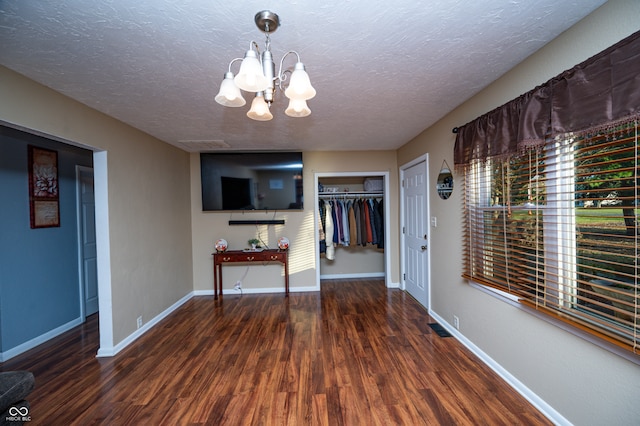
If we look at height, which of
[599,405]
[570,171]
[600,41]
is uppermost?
[600,41]

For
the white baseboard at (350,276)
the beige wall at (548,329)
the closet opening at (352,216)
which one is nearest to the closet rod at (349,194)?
the closet opening at (352,216)

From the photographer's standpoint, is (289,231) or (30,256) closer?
(30,256)

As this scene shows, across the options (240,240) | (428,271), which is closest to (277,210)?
(240,240)

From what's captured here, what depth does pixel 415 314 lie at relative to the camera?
3156 mm

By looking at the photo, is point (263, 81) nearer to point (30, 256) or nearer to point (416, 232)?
point (416, 232)

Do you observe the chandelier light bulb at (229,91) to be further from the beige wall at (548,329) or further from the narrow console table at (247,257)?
the narrow console table at (247,257)

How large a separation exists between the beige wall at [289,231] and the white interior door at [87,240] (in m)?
1.23

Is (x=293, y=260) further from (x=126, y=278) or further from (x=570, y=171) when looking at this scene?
(x=570, y=171)

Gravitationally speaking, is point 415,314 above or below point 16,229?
below

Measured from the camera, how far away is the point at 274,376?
204 centimetres

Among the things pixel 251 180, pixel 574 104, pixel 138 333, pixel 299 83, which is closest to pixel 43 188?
pixel 138 333

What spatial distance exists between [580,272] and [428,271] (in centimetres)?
178

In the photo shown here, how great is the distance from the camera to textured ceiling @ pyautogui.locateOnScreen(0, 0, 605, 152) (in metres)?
1.22

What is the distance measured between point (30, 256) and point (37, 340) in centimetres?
88
